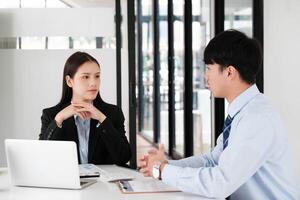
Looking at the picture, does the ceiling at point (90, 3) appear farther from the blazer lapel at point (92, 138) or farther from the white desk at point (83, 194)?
the white desk at point (83, 194)

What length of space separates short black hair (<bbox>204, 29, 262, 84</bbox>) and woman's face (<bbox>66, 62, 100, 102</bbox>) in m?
1.07

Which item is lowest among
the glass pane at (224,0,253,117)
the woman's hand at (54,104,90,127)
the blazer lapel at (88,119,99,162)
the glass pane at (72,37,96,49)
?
the blazer lapel at (88,119,99,162)

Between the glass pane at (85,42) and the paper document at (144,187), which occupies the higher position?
the glass pane at (85,42)

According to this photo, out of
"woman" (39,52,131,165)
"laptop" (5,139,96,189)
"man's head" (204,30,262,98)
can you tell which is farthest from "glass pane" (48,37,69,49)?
"man's head" (204,30,262,98)

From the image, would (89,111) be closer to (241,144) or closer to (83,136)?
(83,136)

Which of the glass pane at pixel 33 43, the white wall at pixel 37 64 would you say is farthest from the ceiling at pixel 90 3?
the glass pane at pixel 33 43

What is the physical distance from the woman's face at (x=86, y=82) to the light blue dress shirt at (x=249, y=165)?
103cm

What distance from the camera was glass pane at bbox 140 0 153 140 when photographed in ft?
30.9

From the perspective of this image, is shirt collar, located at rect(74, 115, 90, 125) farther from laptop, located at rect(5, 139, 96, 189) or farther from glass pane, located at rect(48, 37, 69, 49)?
glass pane, located at rect(48, 37, 69, 49)

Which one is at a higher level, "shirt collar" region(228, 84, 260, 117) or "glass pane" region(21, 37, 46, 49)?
"glass pane" region(21, 37, 46, 49)

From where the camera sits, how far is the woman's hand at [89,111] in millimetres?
2586

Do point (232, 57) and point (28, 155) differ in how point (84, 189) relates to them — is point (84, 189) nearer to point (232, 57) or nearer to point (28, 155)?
point (28, 155)

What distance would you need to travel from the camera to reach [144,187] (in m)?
1.96

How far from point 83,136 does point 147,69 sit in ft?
23.5
